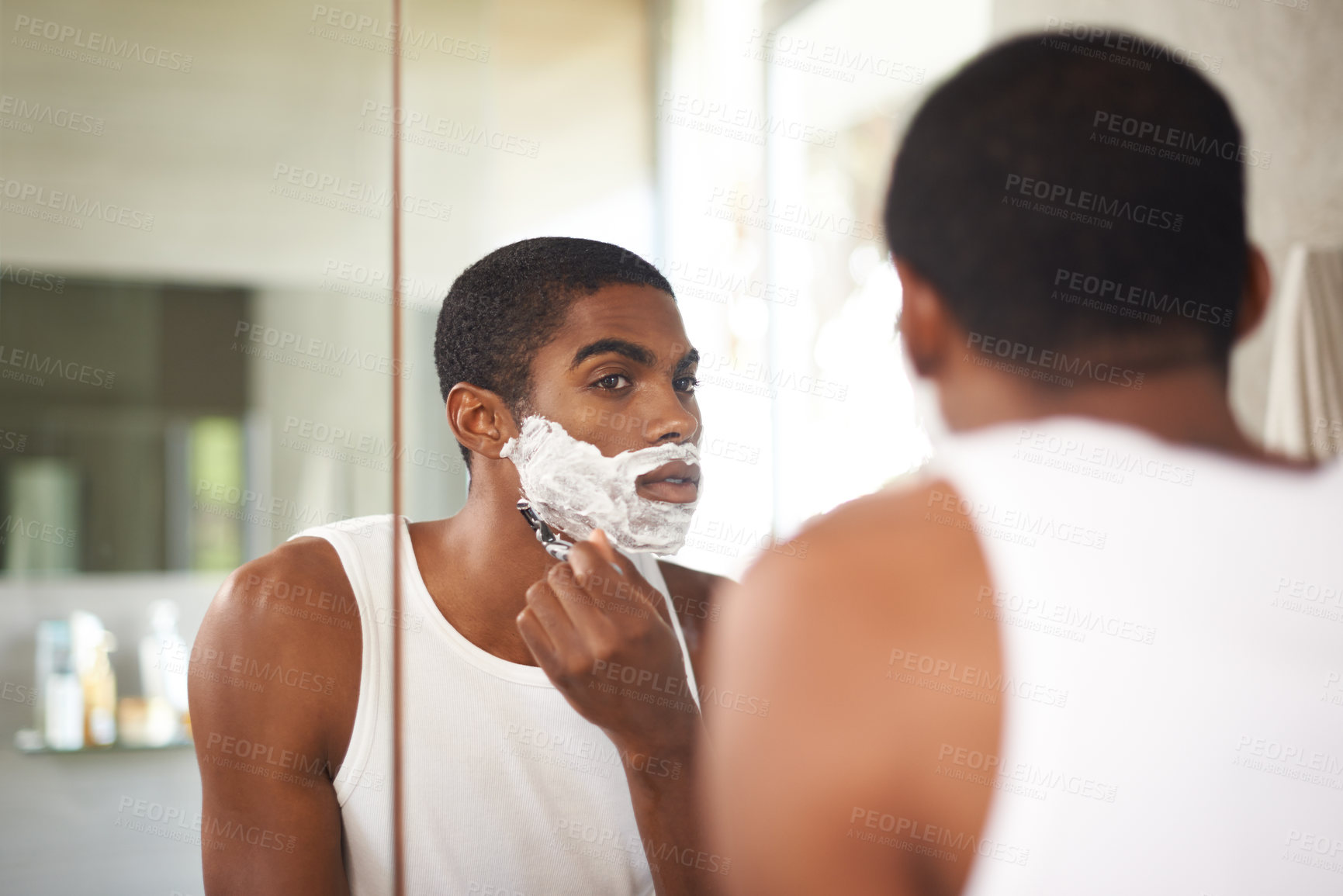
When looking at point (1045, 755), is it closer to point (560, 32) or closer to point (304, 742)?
point (304, 742)

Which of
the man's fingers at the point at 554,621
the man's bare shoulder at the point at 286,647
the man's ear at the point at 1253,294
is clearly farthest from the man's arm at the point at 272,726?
the man's ear at the point at 1253,294

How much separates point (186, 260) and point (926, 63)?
51 centimetres

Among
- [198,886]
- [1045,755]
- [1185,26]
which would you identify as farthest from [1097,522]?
[198,886]

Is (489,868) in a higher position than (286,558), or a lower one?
lower

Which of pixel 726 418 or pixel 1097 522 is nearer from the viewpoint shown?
pixel 1097 522

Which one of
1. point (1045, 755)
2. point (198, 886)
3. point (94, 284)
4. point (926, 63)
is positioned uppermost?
point (926, 63)

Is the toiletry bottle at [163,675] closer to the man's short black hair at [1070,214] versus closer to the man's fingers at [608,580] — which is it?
the man's fingers at [608,580]

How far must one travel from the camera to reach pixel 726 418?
63cm

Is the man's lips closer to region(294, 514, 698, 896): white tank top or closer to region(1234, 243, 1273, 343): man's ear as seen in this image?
region(294, 514, 698, 896): white tank top

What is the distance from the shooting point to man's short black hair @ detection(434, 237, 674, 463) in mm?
591

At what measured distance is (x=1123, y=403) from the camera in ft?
1.65

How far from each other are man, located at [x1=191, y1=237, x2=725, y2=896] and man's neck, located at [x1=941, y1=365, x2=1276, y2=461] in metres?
0.18

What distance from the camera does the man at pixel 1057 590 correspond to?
0.48 metres

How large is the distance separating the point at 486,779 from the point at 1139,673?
398 millimetres
